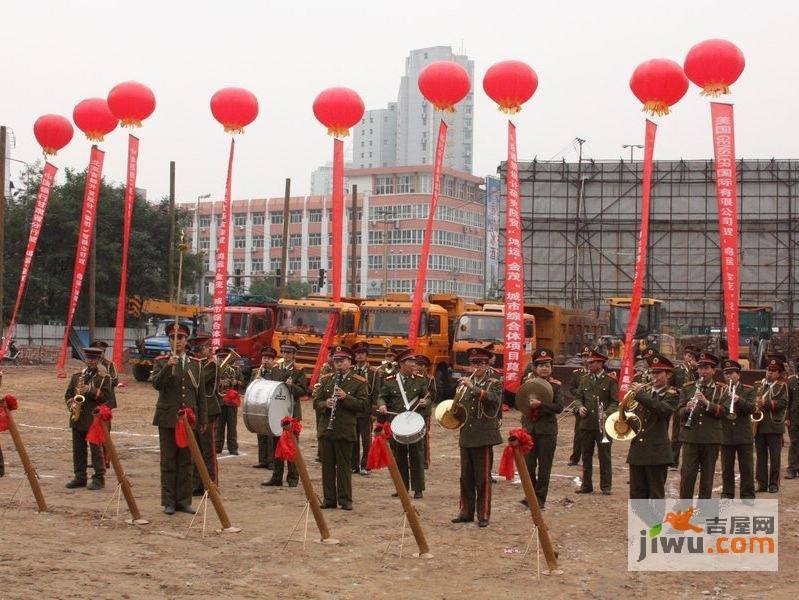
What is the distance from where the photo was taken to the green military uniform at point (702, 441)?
456 inches

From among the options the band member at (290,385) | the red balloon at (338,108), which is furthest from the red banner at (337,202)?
the band member at (290,385)

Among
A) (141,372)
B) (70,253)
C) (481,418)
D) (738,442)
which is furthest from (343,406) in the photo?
(70,253)

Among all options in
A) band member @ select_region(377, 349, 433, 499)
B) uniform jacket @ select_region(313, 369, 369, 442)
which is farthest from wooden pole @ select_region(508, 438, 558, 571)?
band member @ select_region(377, 349, 433, 499)

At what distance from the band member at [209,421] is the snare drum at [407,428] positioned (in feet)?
6.88

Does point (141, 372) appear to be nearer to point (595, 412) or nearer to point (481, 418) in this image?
point (595, 412)

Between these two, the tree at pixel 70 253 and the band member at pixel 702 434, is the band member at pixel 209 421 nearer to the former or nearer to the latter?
the band member at pixel 702 434

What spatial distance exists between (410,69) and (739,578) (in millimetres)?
147548

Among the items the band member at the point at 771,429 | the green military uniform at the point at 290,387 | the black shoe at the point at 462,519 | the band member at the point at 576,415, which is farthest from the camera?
the band member at the point at 576,415

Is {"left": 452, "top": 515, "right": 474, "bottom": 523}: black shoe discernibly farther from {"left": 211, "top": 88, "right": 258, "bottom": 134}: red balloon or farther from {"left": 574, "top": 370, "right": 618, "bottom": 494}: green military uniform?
{"left": 211, "top": 88, "right": 258, "bottom": 134}: red balloon

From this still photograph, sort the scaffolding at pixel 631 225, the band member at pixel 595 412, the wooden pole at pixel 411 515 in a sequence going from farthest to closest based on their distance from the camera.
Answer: the scaffolding at pixel 631 225 < the band member at pixel 595 412 < the wooden pole at pixel 411 515

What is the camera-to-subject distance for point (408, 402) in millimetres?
13500

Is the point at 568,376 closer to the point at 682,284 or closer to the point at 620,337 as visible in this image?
the point at 620,337

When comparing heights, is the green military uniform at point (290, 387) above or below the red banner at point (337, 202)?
below

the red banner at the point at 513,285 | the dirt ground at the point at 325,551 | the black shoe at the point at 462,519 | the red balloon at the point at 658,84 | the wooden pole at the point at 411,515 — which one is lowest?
the dirt ground at the point at 325,551
